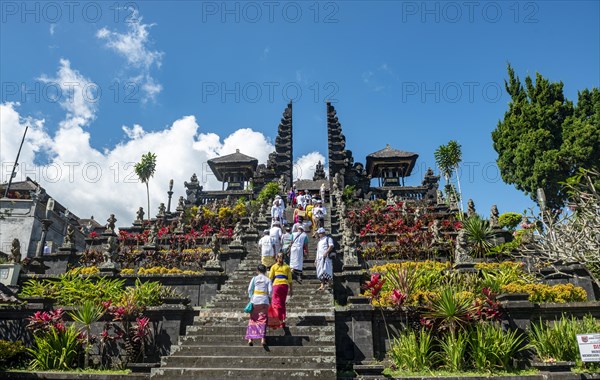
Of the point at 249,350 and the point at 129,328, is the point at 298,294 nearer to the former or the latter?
the point at 249,350

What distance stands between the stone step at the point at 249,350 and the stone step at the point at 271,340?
152mm

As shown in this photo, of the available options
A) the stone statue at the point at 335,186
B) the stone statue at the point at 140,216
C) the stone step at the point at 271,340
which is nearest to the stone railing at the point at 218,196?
the stone statue at the point at 335,186

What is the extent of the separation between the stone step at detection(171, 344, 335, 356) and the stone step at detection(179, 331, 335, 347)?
0.15 meters

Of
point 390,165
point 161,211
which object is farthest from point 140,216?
point 390,165

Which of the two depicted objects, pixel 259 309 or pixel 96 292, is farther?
pixel 96 292

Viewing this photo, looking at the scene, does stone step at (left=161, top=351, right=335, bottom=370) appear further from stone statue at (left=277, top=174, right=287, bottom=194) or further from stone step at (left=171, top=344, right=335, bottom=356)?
stone statue at (left=277, top=174, right=287, bottom=194)

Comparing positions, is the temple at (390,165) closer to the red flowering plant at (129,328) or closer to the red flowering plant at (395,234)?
the red flowering plant at (395,234)

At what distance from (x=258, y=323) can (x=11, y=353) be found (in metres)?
5.19

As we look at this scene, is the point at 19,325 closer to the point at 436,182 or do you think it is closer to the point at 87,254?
the point at 87,254

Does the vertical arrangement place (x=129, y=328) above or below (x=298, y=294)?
below

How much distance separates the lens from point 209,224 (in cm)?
2184

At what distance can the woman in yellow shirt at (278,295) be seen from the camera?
25.6ft

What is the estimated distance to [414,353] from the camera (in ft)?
25.2

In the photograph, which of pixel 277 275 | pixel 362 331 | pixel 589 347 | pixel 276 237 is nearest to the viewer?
pixel 589 347
